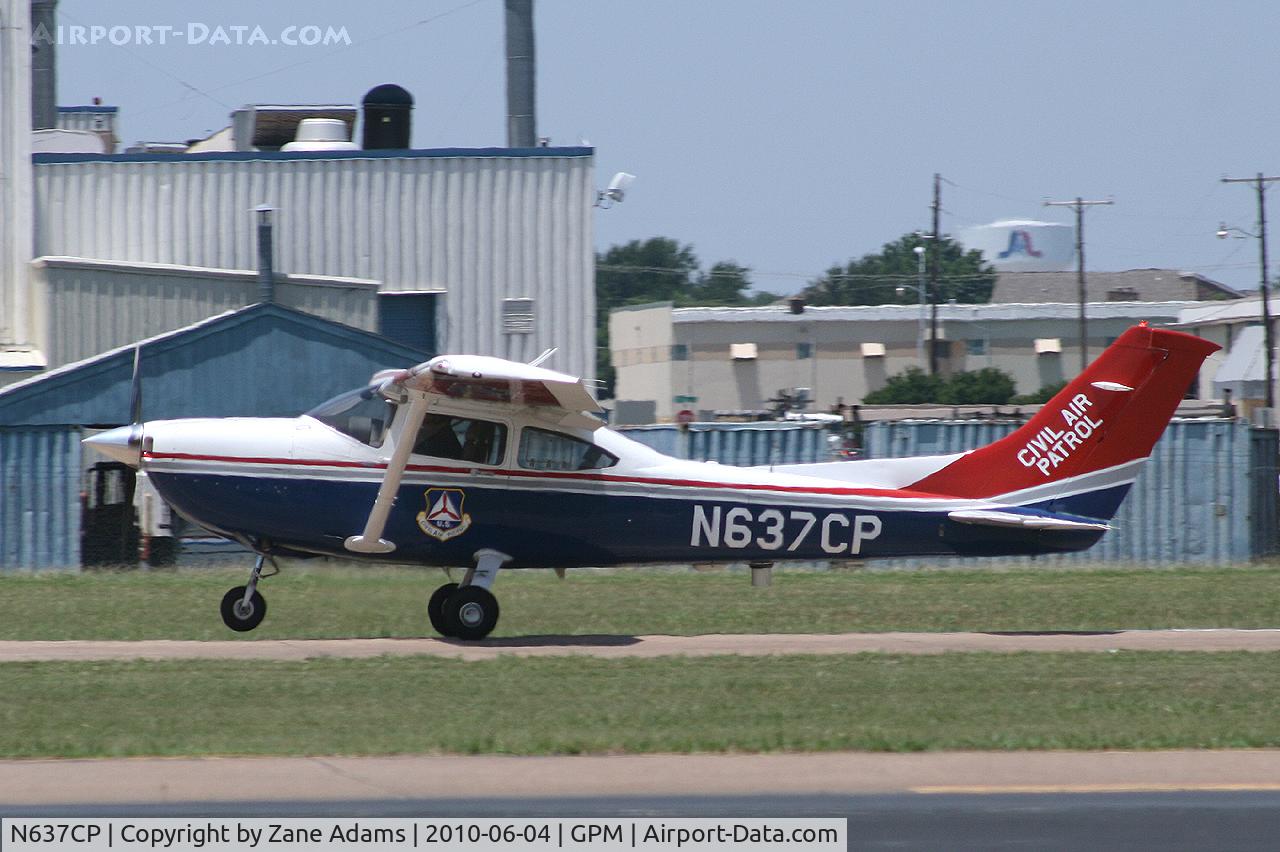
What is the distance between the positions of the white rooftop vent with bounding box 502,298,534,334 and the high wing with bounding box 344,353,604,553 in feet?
45.0

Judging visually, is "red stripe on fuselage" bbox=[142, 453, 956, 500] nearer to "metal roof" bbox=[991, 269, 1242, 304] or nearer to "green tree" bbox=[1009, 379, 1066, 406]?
"green tree" bbox=[1009, 379, 1066, 406]

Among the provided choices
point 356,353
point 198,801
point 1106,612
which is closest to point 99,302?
point 356,353

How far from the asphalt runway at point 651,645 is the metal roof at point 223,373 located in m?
8.70

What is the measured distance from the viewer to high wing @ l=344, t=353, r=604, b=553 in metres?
12.2

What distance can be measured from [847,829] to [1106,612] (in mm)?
9654

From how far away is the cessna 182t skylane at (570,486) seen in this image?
13.1 meters

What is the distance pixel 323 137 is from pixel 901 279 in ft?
278

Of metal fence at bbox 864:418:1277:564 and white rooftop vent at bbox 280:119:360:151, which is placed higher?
white rooftop vent at bbox 280:119:360:151

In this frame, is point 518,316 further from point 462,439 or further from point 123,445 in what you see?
point 123,445

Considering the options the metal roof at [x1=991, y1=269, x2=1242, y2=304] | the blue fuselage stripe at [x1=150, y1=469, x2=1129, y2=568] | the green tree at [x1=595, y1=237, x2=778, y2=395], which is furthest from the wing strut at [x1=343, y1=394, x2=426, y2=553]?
the green tree at [x1=595, y1=237, x2=778, y2=395]

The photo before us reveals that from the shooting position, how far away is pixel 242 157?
2712 cm

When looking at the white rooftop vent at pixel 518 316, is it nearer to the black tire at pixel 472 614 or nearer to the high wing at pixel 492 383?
the high wing at pixel 492 383

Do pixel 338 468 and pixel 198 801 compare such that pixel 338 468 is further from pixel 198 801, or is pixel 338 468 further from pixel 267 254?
pixel 267 254

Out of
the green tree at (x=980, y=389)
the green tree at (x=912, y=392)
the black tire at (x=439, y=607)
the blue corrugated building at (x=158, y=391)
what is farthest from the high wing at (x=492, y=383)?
the green tree at (x=912, y=392)
